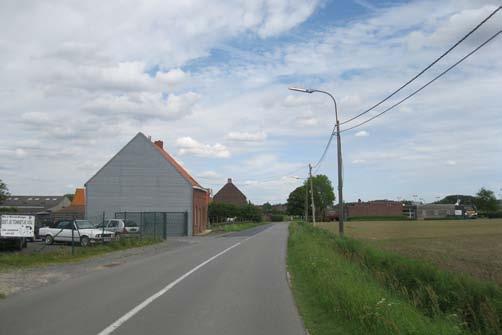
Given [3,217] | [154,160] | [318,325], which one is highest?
[154,160]

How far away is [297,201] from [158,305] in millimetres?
151109

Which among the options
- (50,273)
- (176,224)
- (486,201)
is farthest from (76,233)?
(486,201)

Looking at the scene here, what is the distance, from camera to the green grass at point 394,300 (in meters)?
7.47

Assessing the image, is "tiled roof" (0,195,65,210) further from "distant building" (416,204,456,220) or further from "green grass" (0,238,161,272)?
"distant building" (416,204,456,220)

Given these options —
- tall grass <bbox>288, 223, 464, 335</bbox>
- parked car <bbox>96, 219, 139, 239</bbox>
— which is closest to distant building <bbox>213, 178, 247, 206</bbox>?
parked car <bbox>96, 219, 139, 239</bbox>

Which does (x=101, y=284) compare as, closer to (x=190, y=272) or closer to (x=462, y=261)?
(x=190, y=272)

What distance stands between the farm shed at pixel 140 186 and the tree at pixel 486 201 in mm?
141243

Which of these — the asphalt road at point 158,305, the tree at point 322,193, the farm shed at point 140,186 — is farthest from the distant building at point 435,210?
the asphalt road at point 158,305

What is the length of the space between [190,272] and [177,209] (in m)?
36.0

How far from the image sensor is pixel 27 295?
1184 centimetres

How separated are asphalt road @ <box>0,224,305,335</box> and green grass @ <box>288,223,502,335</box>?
0.56m

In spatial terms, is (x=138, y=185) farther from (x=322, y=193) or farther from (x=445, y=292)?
(x=322, y=193)

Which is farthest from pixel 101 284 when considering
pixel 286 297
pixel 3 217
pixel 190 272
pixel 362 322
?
pixel 3 217

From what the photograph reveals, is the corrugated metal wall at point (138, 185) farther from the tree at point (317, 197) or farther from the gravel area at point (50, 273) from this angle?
the tree at point (317, 197)
